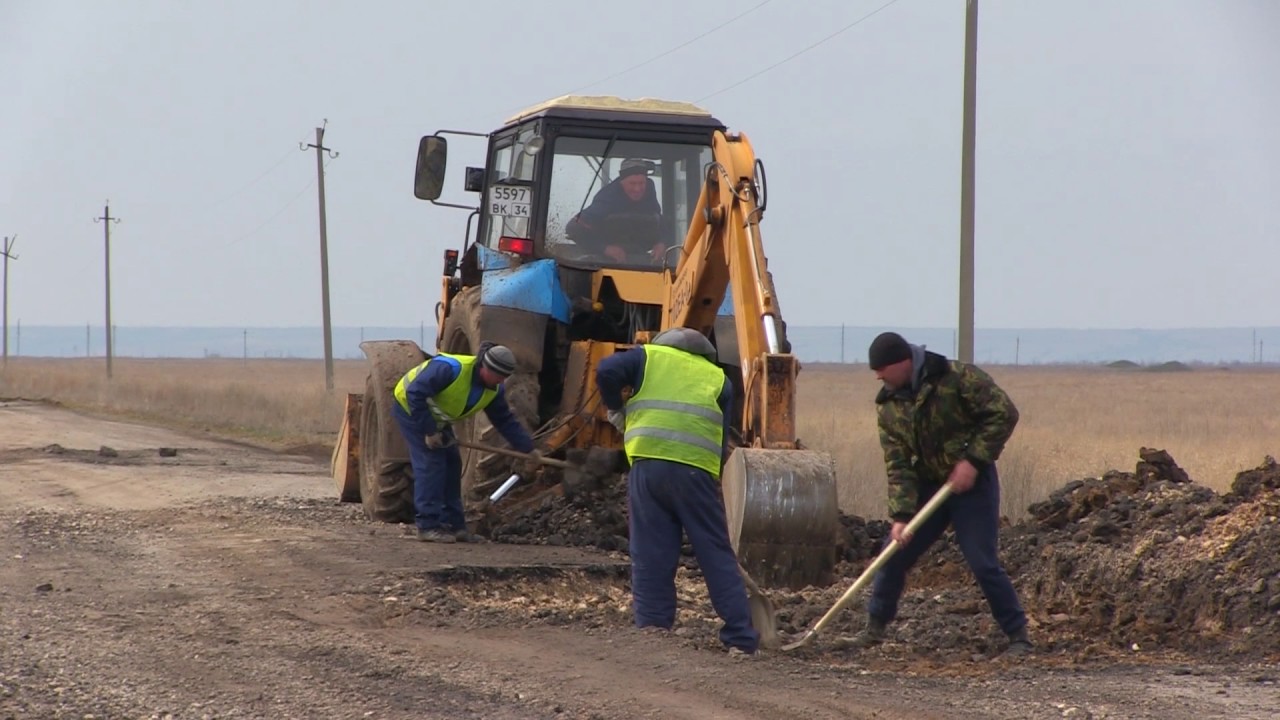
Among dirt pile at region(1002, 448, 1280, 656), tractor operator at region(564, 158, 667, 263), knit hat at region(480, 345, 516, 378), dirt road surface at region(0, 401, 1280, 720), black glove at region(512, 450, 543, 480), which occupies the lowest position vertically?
dirt road surface at region(0, 401, 1280, 720)

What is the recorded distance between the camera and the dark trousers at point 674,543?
24.2ft

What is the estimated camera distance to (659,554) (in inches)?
299

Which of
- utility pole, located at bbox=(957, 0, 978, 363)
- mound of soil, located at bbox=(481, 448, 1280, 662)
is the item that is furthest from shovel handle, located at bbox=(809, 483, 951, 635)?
utility pole, located at bbox=(957, 0, 978, 363)

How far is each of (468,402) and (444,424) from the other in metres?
0.28

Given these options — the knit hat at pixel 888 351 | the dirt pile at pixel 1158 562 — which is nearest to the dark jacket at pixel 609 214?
the dirt pile at pixel 1158 562

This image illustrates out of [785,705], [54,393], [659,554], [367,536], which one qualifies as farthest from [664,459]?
[54,393]

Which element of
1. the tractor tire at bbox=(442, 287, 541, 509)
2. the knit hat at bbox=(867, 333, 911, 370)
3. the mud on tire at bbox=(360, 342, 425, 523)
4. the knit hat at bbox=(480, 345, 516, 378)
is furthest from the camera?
the mud on tire at bbox=(360, 342, 425, 523)

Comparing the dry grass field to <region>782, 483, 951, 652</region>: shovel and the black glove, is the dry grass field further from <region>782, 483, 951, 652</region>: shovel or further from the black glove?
<region>782, 483, 951, 652</region>: shovel

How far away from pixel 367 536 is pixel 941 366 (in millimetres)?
5099

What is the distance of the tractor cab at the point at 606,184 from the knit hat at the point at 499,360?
1010 mm

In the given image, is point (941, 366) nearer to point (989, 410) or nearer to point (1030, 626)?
point (989, 410)

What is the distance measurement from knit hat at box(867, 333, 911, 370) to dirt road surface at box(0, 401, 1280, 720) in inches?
54.0

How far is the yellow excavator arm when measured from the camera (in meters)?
8.06

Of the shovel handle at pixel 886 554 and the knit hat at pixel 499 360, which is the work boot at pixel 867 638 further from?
the knit hat at pixel 499 360
